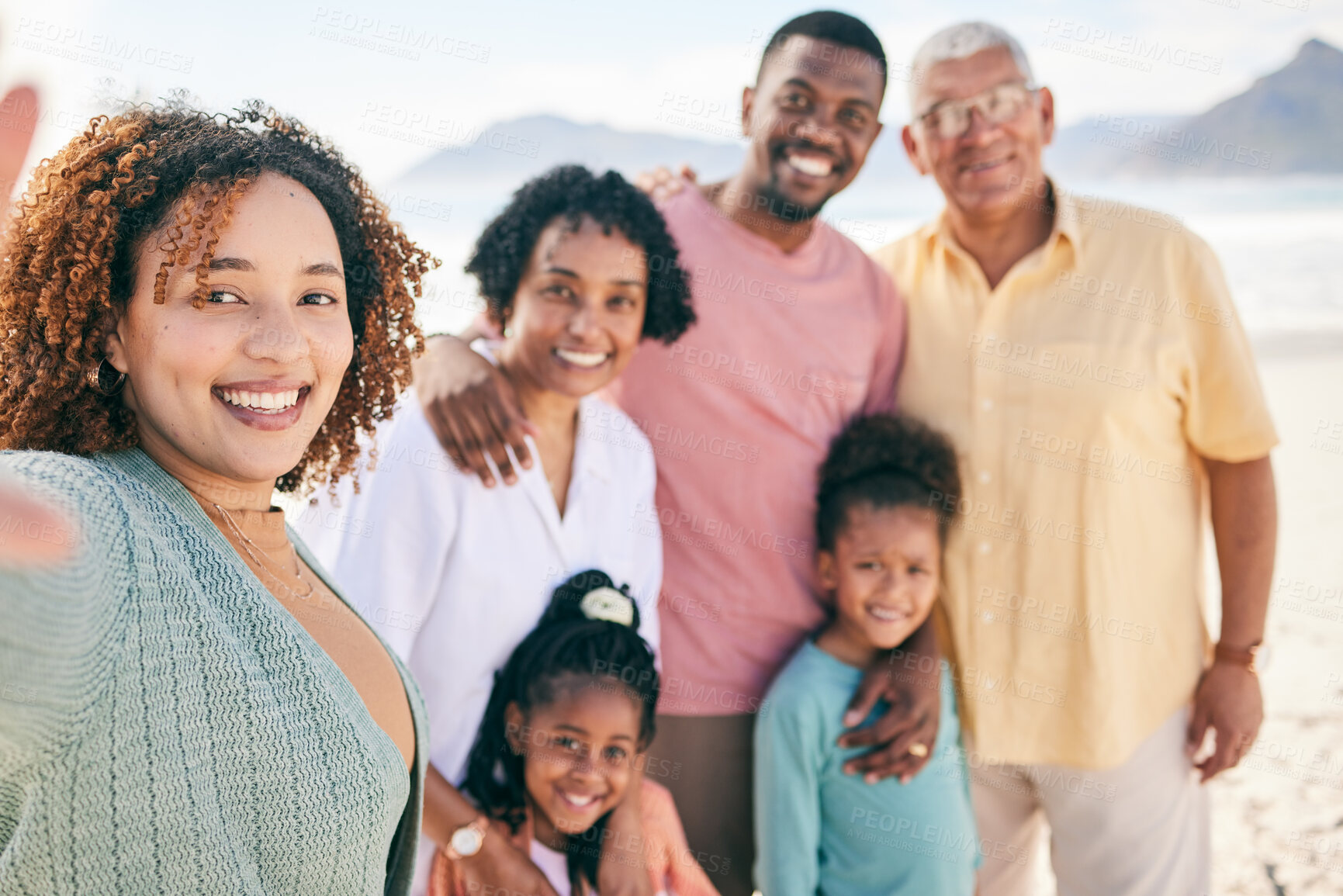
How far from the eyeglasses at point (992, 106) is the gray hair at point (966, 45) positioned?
2.5 inches

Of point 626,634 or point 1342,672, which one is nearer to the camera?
point 626,634

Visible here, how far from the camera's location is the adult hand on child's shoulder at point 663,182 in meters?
2.98

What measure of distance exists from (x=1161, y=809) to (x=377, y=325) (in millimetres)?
2456

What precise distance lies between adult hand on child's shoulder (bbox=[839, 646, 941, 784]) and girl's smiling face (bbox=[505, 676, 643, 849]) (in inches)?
26.0

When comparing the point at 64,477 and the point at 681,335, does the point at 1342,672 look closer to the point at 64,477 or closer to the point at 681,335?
the point at 681,335

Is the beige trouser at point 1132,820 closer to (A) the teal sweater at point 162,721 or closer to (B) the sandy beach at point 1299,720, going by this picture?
(B) the sandy beach at point 1299,720

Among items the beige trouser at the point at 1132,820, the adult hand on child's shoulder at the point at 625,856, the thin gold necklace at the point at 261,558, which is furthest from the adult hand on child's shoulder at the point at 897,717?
the thin gold necklace at the point at 261,558

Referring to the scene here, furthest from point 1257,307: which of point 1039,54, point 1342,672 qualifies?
point 1342,672

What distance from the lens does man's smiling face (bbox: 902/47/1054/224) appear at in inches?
106

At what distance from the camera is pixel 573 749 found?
235 cm

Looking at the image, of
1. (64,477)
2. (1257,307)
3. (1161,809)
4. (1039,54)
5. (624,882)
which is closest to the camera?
(64,477)

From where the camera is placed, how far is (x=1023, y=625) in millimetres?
2654

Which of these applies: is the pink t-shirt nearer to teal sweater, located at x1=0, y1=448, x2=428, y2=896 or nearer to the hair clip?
the hair clip

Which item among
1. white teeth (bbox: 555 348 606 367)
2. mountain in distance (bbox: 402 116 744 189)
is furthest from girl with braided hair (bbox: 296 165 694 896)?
mountain in distance (bbox: 402 116 744 189)
